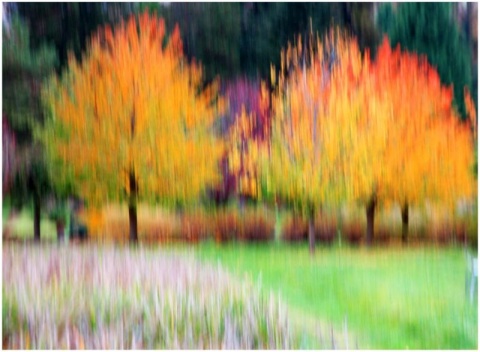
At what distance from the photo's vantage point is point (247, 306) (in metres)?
2.71

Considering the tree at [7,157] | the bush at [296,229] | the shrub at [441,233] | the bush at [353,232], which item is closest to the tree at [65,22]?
the tree at [7,157]

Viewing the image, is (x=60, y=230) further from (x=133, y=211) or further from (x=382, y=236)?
(x=382, y=236)

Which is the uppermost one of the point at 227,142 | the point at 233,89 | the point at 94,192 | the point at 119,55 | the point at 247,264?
the point at 119,55

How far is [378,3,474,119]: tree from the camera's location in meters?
2.73

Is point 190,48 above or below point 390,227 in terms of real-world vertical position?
above

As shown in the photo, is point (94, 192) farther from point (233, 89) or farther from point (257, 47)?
point (257, 47)

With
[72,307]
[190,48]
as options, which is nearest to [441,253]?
[190,48]

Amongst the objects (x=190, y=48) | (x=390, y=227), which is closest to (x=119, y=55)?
(x=190, y=48)

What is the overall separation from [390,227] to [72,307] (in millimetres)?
1500

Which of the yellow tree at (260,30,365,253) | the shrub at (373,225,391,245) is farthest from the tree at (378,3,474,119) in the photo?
the shrub at (373,225,391,245)

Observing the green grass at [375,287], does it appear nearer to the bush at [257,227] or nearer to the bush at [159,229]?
the bush at [257,227]

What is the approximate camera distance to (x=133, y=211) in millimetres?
2760

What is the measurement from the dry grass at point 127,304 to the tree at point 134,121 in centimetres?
21

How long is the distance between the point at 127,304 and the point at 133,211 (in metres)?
0.42
